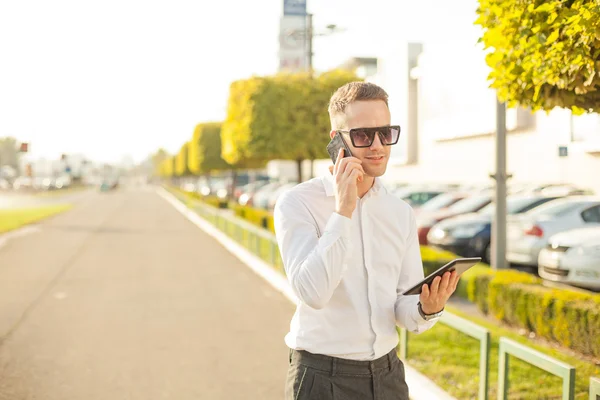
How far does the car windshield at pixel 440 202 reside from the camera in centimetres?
1737

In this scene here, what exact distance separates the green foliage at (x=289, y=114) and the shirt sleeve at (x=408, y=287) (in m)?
16.6

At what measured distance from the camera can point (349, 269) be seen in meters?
2.52


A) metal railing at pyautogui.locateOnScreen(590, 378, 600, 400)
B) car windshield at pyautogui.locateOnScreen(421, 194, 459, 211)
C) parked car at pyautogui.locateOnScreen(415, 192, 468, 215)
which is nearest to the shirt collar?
metal railing at pyautogui.locateOnScreen(590, 378, 600, 400)

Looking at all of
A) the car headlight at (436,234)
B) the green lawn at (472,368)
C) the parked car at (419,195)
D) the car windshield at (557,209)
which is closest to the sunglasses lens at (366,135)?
the green lawn at (472,368)

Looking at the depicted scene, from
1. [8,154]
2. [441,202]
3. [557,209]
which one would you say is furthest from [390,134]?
[8,154]

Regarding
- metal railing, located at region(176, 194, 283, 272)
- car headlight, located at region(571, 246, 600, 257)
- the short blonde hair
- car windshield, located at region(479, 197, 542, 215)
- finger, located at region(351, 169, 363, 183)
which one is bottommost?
metal railing, located at region(176, 194, 283, 272)

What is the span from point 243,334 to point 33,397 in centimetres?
288

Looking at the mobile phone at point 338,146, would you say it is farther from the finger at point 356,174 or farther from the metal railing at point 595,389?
the metal railing at point 595,389

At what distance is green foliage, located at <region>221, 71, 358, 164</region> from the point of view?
63.8ft

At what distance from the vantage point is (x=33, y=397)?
5777 mm

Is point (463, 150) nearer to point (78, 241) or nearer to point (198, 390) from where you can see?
point (78, 241)

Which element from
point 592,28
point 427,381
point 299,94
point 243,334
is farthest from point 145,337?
point 299,94

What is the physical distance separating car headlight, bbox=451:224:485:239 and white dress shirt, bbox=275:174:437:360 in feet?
36.8

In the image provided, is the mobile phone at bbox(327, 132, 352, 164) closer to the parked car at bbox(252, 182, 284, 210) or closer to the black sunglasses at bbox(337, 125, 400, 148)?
the black sunglasses at bbox(337, 125, 400, 148)
